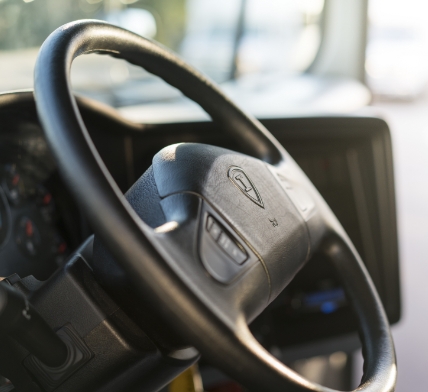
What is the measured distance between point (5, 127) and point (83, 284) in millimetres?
416

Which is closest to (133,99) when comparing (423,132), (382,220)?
(382,220)

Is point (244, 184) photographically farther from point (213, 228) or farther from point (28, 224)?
point (28, 224)

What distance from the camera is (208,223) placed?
0.61 meters

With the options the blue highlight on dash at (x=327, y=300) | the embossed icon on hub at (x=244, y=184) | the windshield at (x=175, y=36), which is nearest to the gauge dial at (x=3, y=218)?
the windshield at (x=175, y=36)

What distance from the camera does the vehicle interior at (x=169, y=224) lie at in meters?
0.51

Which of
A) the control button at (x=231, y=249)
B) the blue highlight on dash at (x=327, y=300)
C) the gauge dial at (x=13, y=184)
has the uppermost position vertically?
the control button at (x=231, y=249)

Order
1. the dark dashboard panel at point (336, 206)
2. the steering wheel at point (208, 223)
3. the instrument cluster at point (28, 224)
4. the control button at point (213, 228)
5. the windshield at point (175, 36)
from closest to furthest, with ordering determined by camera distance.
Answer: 1. the steering wheel at point (208, 223)
2. the control button at point (213, 228)
3. the instrument cluster at point (28, 224)
4. the dark dashboard panel at point (336, 206)
5. the windshield at point (175, 36)

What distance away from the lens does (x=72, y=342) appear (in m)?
0.65

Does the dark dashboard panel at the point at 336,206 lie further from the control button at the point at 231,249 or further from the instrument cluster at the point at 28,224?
the control button at the point at 231,249

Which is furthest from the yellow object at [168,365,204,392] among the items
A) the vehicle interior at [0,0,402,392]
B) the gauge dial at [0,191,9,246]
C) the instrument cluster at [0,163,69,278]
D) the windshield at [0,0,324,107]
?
the windshield at [0,0,324,107]

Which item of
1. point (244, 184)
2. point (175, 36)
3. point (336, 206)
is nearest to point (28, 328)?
point (244, 184)

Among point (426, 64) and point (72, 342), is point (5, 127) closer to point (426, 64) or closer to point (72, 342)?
point (72, 342)

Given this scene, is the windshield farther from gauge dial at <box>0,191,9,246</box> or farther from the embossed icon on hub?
the embossed icon on hub

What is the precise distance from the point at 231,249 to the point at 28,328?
9.7 inches
